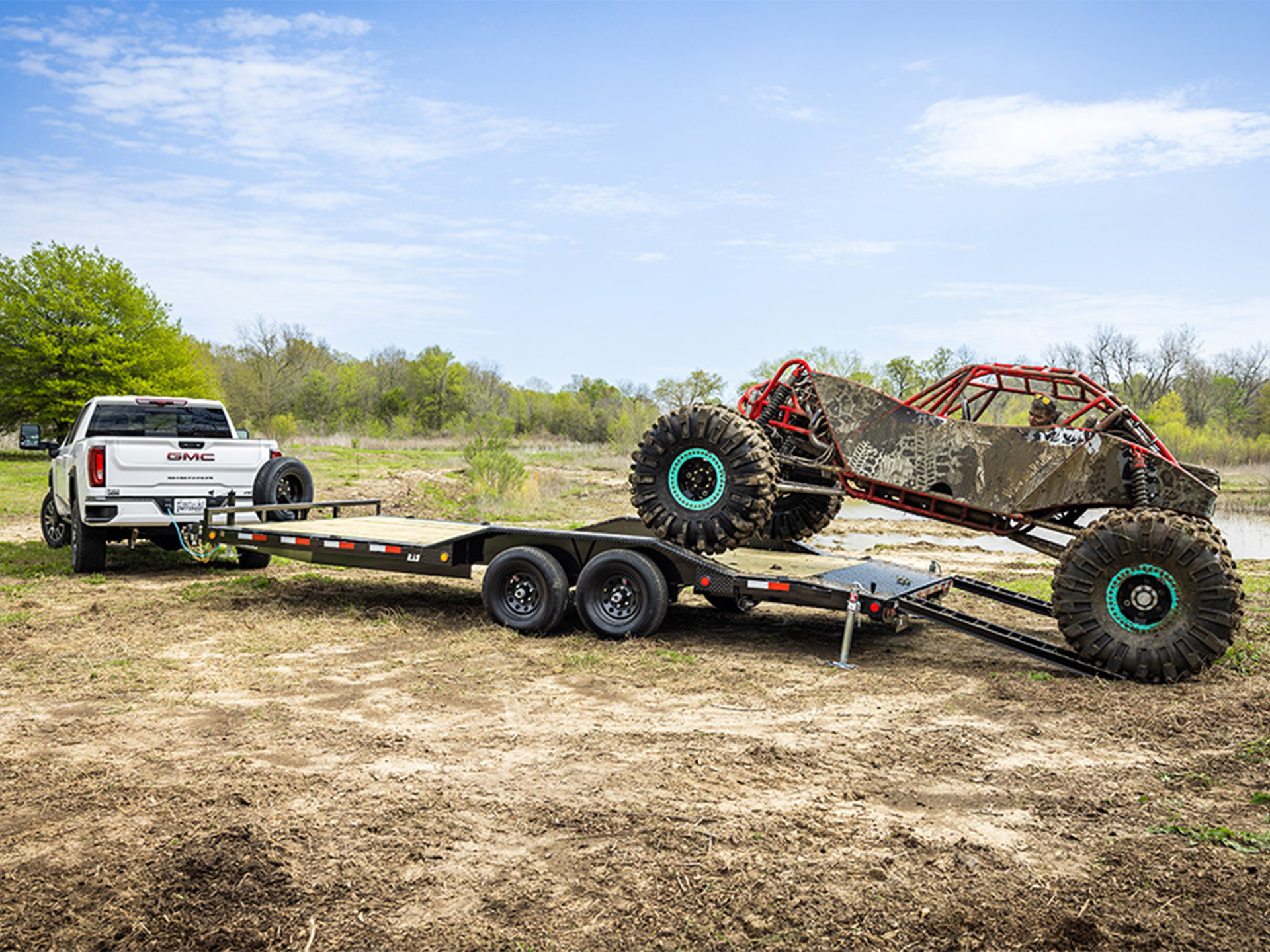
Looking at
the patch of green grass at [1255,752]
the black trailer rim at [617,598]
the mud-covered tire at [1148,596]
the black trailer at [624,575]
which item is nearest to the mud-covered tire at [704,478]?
the black trailer at [624,575]

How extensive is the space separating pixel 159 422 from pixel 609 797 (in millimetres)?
9739

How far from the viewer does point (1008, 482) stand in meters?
8.05

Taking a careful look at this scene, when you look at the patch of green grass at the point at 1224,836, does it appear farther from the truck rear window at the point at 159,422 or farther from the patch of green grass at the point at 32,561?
the patch of green grass at the point at 32,561

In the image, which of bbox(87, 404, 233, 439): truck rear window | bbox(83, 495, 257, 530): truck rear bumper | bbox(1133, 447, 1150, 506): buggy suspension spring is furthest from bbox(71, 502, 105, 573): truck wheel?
bbox(1133, 447, 1150, 506): buggy suspension spring

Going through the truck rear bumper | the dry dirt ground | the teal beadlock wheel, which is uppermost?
the teal beadlock wheel

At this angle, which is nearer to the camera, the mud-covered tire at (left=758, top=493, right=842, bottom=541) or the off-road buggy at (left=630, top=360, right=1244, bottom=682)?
the off-road buggy at (left=630, top=360, right=1244, bottom=682)

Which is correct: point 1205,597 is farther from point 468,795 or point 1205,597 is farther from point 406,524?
point 406,524

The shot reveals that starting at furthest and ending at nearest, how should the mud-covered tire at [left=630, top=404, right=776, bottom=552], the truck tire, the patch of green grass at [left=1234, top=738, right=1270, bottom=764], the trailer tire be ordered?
1. the trailer tire
2. the truck tire
3. the mud-covered tire at [left=630, top=404, right=776, bottom=552]
4. the patch of green grass at [left=1234, top=738, right=1270, bottom=764]

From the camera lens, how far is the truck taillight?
10555 mm

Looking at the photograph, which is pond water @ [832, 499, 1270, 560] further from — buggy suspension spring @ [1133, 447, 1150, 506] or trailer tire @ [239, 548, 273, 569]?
trailer tire @ [239, 548, 273, 569]

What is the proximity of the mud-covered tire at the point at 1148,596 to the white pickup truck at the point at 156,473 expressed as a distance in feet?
27.8

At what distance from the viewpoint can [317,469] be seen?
29.2m

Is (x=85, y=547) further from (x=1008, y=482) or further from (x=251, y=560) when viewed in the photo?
(x=1008, y=482)

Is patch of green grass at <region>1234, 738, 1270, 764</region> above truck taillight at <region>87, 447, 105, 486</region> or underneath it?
underneath
